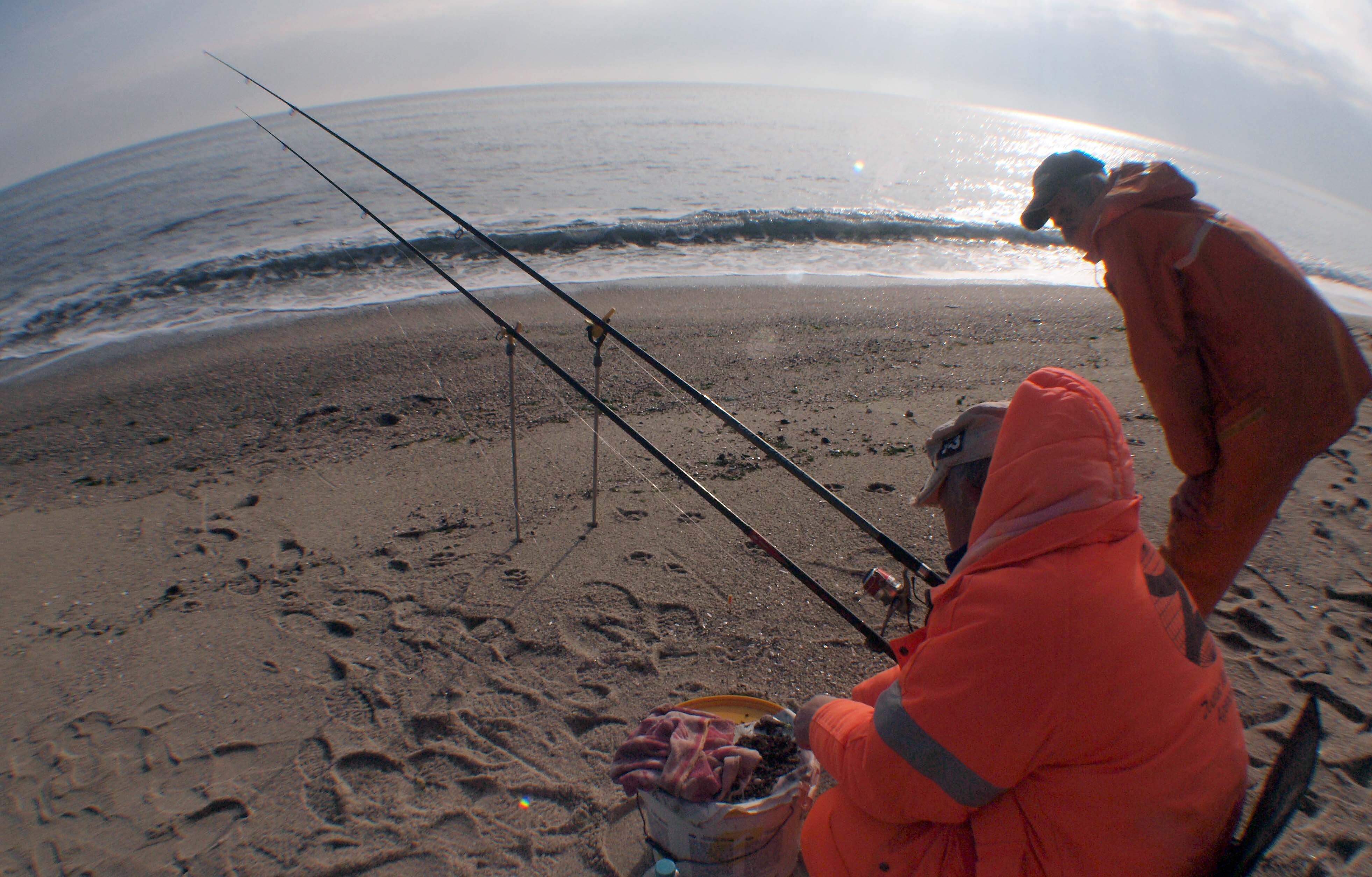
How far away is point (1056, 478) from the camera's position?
119 centimetres

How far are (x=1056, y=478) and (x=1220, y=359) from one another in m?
1.34

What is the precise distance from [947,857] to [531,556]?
116 inches

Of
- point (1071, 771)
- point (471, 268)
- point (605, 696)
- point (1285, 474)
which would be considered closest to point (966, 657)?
point (1071, 771)

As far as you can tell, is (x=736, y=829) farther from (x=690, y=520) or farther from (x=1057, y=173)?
(x=690, y=520)

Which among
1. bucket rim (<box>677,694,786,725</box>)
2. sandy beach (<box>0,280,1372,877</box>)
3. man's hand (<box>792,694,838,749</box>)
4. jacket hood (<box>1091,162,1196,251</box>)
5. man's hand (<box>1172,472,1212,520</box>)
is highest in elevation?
jacket hood (<box>1091,162,1196,251</box>)

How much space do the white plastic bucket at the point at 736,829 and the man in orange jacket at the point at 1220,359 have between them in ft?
4.83

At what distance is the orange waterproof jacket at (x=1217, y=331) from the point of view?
198cm

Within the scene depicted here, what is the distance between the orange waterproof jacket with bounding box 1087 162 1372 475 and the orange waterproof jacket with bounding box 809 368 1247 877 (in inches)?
42.4

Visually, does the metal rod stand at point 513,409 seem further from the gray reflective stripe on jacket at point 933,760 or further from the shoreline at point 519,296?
the shoreline at point 519,296

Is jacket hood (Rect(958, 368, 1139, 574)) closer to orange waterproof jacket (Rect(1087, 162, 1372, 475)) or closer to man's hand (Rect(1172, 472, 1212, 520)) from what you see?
orange waterproof jacket (Rect(1087, 162, 1372, 475))

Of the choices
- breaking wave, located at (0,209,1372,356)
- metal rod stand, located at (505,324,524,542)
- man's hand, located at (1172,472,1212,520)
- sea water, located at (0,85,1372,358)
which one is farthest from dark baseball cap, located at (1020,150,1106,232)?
breaking wave, located at (0,209,1372,356)

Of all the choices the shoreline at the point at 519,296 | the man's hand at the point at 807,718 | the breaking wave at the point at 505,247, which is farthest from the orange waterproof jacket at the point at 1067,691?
the breaking wave at the point at 505,247

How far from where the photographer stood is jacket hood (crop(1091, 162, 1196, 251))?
6.96ft

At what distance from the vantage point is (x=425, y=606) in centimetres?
350
